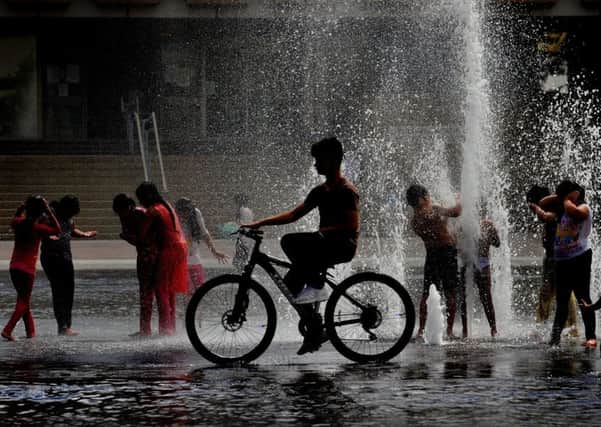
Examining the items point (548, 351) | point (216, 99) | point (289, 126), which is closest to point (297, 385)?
point (548, 351)

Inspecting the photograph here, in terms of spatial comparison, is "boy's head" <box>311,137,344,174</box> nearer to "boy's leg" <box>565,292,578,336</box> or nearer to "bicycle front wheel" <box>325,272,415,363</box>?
"bicycle front wheel" <box>325,272,415,363</box>

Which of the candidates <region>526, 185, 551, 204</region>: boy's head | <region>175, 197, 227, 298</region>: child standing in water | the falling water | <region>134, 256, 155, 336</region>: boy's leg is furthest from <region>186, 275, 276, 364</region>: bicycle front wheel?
<region>175, 197, 227, 298</region>: child standing in water

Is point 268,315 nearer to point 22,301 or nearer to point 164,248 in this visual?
point 164,248

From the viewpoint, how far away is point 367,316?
34.4 ft

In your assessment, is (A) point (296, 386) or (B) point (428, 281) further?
(B) point (428, 281)

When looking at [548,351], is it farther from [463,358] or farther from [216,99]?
[216,99]

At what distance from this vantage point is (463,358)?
1079 centimetres

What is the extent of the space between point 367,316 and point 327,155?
128 cm

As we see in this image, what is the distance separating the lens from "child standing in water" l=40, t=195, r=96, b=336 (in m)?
13.5

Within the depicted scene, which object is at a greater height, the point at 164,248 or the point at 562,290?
the point at 164,248

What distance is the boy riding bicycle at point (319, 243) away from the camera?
410 inches

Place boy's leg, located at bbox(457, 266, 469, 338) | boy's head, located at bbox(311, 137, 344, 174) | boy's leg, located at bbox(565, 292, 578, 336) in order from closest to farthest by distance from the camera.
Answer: boy's head, located at bbox(311, 137, 344, 174)
boy's leg, located at bbox(457, 266, 469, 338)
boy's leg, located at bbox(565, 292, 578, 336)

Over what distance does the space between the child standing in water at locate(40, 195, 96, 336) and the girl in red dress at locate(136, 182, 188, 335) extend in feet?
2.80

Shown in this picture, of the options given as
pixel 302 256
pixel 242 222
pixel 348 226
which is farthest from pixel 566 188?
pixel 242 222
